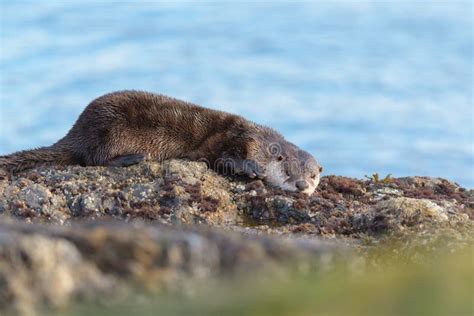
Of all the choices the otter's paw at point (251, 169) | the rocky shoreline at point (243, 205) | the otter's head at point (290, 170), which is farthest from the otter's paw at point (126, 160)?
the otter's head at point (290, 170)

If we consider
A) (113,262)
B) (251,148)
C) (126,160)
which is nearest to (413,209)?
(251,148)

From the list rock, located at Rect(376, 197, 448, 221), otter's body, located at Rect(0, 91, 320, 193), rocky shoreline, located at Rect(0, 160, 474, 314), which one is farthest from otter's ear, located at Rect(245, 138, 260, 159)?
rock, located at Rect(376, 197, 448, 221)

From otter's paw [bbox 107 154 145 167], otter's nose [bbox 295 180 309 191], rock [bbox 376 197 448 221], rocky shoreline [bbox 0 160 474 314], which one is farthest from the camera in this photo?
otter's nose [bbox 295 180 309 191]

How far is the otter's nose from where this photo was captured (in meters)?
12.0

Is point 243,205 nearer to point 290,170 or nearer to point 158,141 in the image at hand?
point 290,170

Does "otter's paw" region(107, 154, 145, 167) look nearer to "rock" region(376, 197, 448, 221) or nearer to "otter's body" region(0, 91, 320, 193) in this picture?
"otter's body" region(0, 91, 320, 193)

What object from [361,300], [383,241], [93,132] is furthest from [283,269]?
[93,132]

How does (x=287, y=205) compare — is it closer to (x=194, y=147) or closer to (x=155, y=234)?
(x=194, y=147)

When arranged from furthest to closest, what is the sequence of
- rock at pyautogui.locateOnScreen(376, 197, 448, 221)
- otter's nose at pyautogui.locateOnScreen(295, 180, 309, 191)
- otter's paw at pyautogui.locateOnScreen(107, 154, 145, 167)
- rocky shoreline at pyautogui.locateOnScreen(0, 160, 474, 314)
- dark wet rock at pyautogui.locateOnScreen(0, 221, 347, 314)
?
otter's nose at pyautogui.locateOnScreen(295, 180, 309, 191), otter's paw at pyautogui.locateOnScreen(107, 154, 145, 167), rock at pyautogui.locateOnScreen(376, 197, 448, 221), rocky shoreline at pyautogui.locateOnScreen(0, 160, 474, 314), dark wet rock at pyautogui.locateOnScreen(0, 221, 347, 314)

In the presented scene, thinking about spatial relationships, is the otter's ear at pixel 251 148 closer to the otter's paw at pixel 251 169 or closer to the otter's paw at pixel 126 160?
the otter's paw at pixel 251 169

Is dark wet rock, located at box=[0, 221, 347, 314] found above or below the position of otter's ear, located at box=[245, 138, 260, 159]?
below

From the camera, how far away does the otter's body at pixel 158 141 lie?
1229cm

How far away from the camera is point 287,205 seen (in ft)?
35.6

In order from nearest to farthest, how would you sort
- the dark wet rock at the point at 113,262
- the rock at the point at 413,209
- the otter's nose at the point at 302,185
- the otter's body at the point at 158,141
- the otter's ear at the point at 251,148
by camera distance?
the dark wet rock at the point at 113,262 → the rock at the point at 413,209 → the otter's nose at the point at 302,185 → the otter's body at the point at 158,141 → the otter's ear at the point at 251,148
